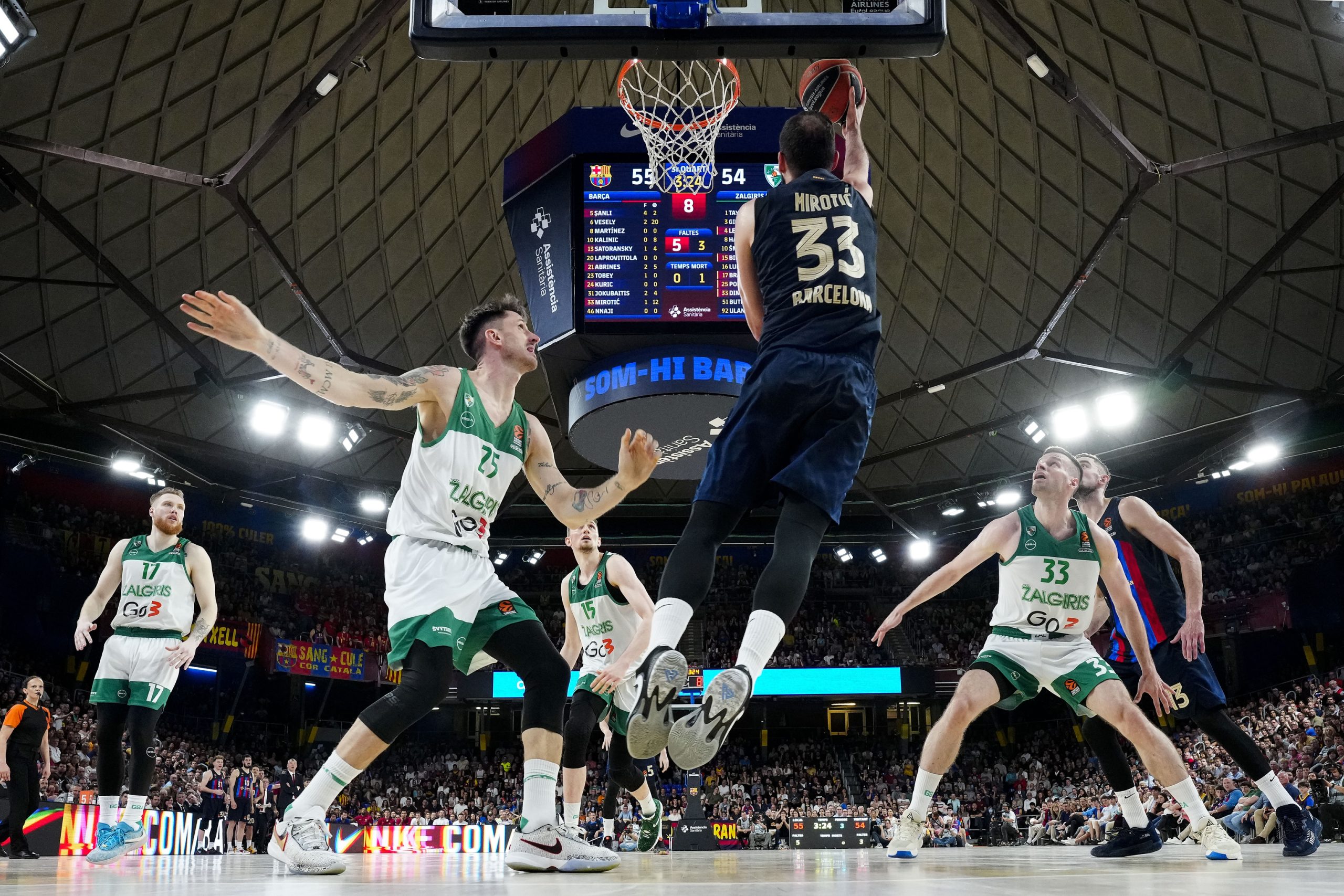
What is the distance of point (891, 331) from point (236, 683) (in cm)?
2234

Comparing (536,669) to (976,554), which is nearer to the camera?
(536,669)

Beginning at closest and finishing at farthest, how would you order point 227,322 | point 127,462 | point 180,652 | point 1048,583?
point 227,322 → point 1048,583 → point 180,652 → point 127,462

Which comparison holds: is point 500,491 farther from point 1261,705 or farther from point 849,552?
point 849,552

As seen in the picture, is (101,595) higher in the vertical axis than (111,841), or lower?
higher

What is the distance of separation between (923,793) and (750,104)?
18.2 metres

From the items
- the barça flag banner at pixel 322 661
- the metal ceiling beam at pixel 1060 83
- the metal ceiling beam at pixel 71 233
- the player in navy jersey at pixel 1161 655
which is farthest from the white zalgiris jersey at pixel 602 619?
the barça flag banner at pixel 322 661

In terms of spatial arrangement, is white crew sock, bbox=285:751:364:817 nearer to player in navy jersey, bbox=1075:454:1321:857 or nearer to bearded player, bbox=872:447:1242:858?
bearded player, bbox=872:447:1242:858

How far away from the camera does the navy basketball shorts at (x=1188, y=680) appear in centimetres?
675

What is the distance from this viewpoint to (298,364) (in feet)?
14.4

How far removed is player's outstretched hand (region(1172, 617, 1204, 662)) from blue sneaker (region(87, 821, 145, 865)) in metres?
7.55

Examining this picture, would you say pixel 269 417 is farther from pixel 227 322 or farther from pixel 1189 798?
pixel 1189 798

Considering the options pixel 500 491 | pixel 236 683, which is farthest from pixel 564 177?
pixel 236 683

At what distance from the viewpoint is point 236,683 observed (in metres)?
32.0

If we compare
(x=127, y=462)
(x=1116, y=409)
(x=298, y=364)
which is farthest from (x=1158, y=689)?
(x=127, y=462)
